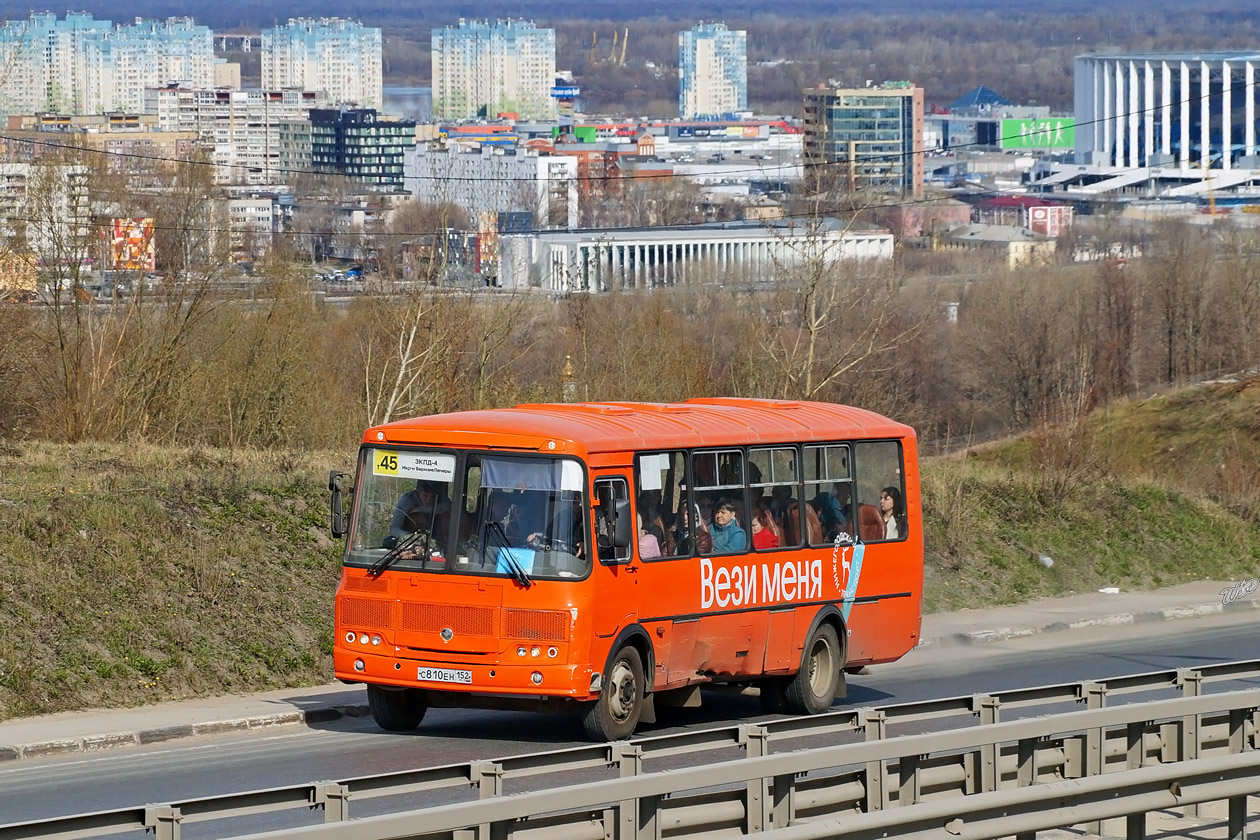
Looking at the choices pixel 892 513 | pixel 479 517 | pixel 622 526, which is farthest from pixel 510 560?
pixel 892 513

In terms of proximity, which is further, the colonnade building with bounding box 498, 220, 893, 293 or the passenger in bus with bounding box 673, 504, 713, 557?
the colonnade building with bounding box 498, 220, 893, 293

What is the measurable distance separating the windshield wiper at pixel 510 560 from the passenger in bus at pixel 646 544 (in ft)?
3.38

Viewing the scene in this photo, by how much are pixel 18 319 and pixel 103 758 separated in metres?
21.1

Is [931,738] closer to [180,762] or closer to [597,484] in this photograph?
[597,484]

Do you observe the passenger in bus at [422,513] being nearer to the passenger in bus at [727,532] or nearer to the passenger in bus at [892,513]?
the passenger in bus at [727,532]

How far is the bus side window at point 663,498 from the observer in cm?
1445

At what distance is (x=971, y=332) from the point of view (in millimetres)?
95188

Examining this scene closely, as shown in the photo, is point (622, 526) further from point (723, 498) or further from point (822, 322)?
point (822, 322)

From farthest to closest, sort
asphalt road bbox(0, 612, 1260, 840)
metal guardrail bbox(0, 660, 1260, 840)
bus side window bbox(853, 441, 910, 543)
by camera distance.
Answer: bus side window bbox(853, 441, 910, 543) → asphalt road bbox(0, 612, 1260, 840) → metal guardrail bbox(0, 660, 1260, 840)

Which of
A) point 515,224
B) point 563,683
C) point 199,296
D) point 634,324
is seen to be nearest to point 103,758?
point 563,683

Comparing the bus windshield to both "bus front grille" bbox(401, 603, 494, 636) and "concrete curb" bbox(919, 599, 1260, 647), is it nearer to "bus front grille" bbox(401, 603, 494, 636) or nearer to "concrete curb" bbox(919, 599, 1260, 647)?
"bus front grille" bbox(401, 603, 494, 636)

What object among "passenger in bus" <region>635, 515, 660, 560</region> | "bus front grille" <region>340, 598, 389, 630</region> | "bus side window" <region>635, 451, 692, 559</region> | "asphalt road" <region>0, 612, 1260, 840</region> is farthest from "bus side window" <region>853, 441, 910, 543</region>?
"bus front grille" <region>340, 598, 389, 630</region>

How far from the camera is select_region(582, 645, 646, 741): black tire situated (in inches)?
545

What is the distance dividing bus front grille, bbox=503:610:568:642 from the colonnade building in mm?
41664
